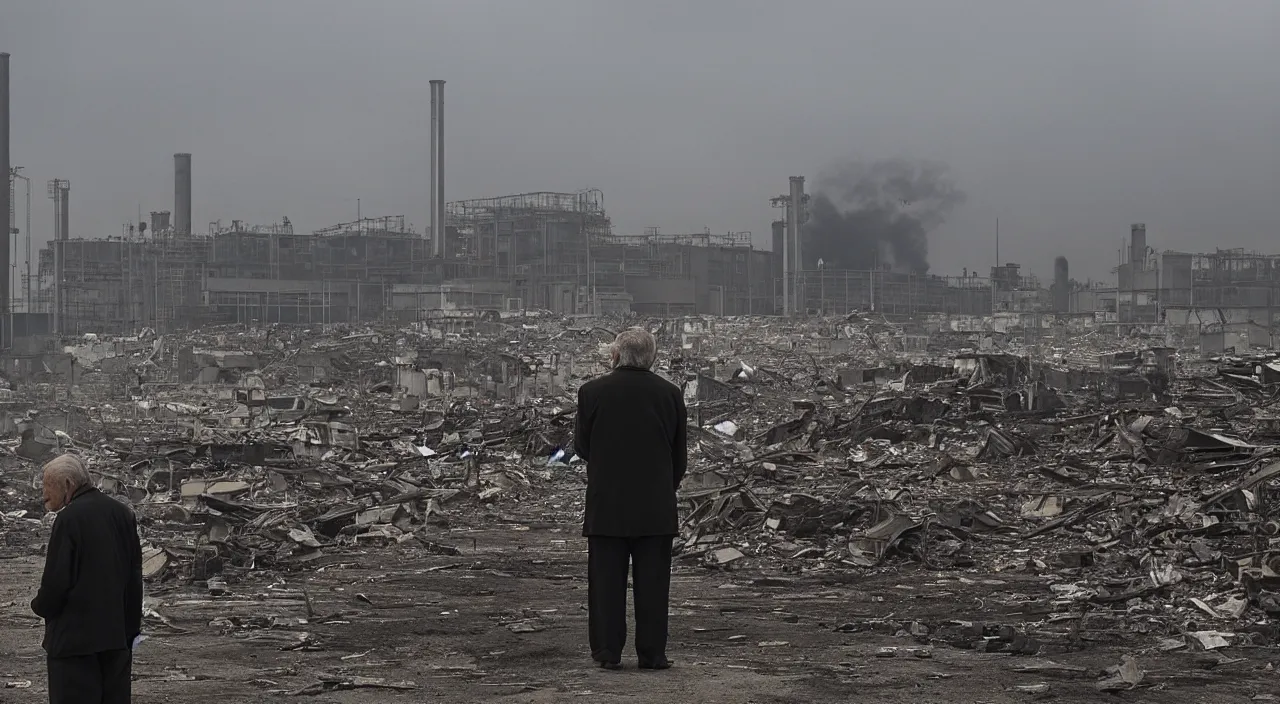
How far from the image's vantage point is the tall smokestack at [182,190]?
186ft

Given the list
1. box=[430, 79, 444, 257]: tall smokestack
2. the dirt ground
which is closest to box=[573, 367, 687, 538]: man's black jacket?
the dirt ground

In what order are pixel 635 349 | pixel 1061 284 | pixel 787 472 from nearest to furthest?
pixel 635 349 → pixel 787 472 → pixel 1061 284

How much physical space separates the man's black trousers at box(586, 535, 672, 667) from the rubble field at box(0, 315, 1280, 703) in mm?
Answer: 123

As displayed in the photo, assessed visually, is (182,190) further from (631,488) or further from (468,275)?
(631,488)

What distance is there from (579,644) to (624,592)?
3.25 ft

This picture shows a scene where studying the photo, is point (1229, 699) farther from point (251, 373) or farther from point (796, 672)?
point (251, 373)

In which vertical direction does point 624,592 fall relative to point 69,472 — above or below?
below

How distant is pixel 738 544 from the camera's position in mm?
9750

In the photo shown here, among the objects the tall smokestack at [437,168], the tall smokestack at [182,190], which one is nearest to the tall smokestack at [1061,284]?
the tall smokestack at [437,168]

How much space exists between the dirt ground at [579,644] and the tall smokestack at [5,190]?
38.3 metres

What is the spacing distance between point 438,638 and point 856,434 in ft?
35.6

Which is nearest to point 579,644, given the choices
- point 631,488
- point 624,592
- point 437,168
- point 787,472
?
point 624,592

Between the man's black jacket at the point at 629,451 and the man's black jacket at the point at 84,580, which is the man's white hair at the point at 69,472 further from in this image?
the man's black jacket at the point at 629,451

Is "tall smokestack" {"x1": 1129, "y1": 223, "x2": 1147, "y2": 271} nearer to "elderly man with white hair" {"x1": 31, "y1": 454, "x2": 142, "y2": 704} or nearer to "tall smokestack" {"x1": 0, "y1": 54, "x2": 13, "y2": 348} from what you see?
"tall smokestack" {"x1": 0, "y1": 54, "x2": 13, "y2": 348}
